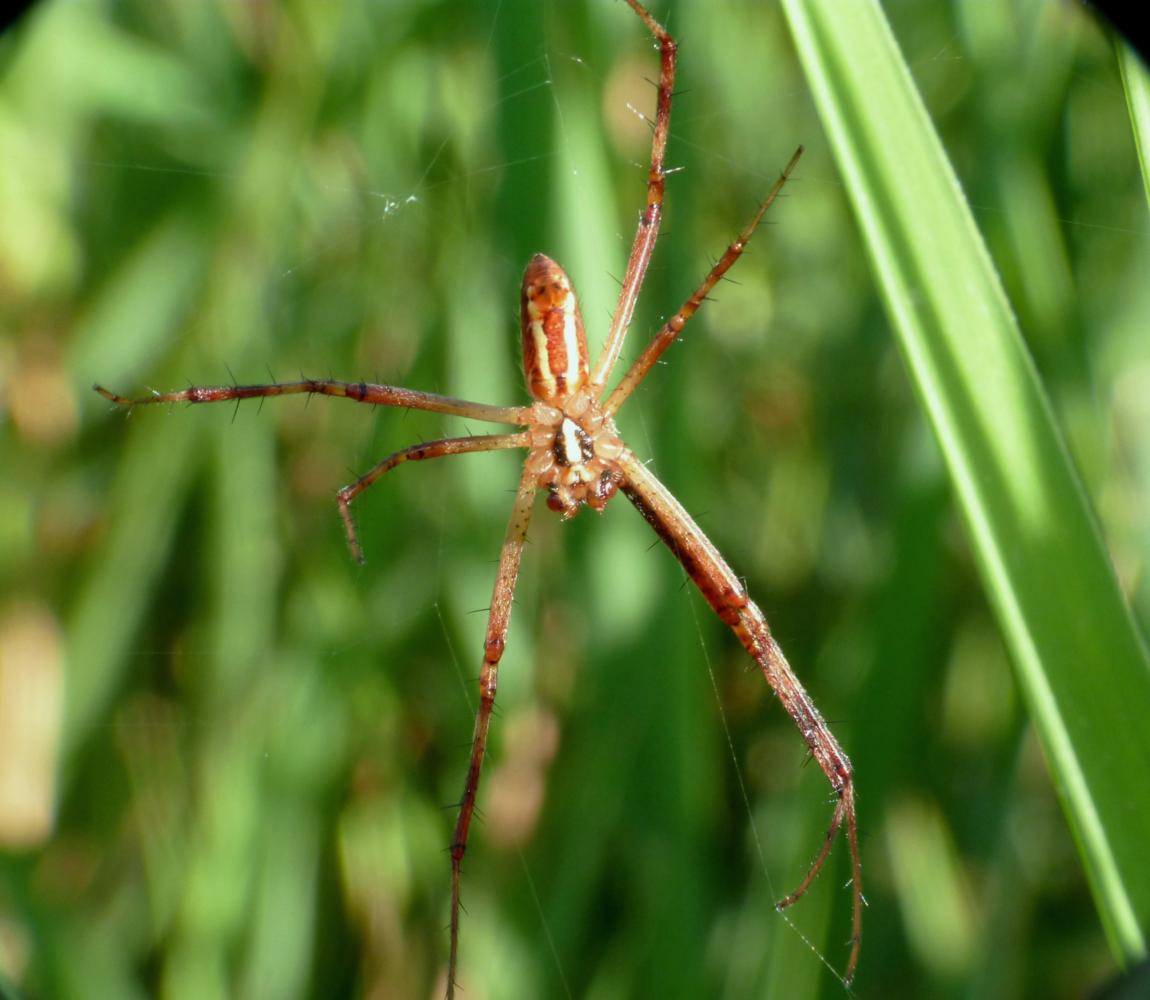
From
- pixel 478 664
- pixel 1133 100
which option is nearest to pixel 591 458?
pixel 478 664

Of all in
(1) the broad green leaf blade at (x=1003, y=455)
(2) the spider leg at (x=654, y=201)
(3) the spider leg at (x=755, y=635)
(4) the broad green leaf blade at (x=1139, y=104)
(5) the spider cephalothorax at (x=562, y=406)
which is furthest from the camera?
(2) the spider leg at (x=654, y=201)

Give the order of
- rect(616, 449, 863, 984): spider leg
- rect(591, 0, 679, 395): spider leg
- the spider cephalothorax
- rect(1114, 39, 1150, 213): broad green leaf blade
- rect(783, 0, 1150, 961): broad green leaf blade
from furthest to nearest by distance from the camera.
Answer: rect(591, 0, 679, 395): spider leg < the spider cephalothorax < rect(616, 449, 863, 984): spider leg < rect(1114, 39, 1150, 213): broad green leaf blade < rect(783, 0, 1150, 961): broad green leaf blade

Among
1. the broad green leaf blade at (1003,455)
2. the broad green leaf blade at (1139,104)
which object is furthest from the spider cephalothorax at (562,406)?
the broad green leaf blade at (1139,104)

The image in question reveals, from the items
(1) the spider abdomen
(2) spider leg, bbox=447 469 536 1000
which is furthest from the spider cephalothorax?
(2) spider leg, bbox=447 469 536 1000

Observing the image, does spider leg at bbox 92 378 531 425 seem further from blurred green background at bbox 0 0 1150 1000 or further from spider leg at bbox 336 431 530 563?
blurred green background at bbox 0 0 1150 1000

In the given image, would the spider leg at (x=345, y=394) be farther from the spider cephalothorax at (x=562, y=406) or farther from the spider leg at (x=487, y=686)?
the spider leg at (x=487, y=686)

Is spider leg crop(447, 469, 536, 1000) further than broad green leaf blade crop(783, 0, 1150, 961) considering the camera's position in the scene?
Yes

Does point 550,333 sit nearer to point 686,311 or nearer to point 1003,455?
point 686,311

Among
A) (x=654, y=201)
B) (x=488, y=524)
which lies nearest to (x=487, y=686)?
(x=488, y=524)
